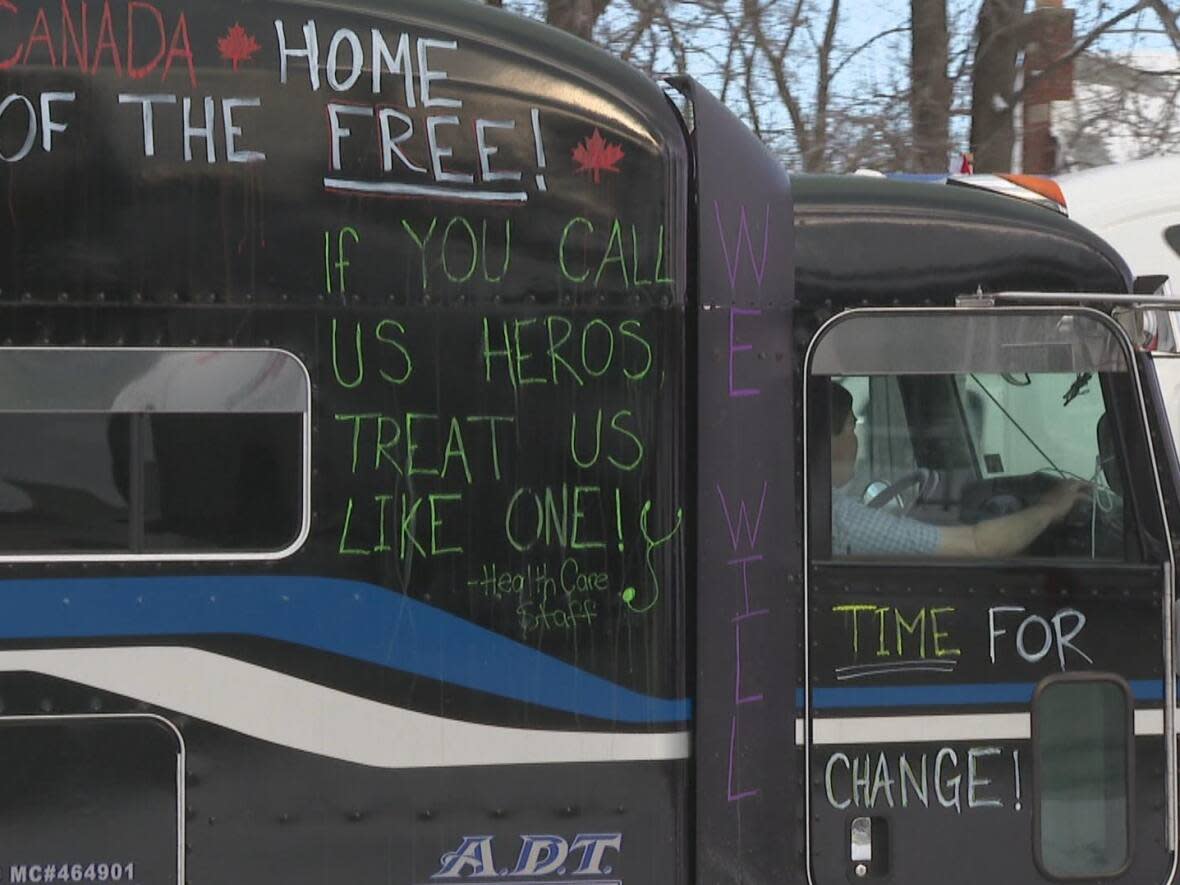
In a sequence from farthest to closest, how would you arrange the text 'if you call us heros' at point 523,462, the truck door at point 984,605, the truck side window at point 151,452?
the truck door at point 984,605, the text 'if you call us heros' at point 523,462, the truck side window at point 151,452

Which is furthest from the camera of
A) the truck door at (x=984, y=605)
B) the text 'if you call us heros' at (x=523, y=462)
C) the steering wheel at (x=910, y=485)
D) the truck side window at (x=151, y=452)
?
the steering wheel at (x=910, y=485)

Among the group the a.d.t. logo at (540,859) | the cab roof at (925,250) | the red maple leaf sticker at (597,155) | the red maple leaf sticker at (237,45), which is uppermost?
the red maple leaf sticker at (237,45)

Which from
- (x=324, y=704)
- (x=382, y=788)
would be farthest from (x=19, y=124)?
(x=382, y=788)

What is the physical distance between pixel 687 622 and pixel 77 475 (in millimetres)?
1433

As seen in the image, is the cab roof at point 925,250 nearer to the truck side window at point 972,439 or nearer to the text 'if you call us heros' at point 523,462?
the truck side window at point 972,439

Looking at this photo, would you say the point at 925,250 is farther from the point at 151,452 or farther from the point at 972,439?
the point at 151,452

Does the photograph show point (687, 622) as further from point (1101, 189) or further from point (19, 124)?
point (1101, 189)

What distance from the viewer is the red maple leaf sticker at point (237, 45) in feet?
11.6

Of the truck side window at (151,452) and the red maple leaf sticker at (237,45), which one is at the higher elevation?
the red maple leaf sticker at (237,45)

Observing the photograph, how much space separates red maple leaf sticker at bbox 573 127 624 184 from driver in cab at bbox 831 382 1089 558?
2.51ft

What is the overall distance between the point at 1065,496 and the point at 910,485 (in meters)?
0.40

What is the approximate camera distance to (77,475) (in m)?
3.48

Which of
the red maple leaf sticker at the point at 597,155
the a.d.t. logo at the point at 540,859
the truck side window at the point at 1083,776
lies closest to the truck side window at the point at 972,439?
the truck side window at the point at 1083,776

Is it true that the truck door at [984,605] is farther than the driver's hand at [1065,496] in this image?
No
